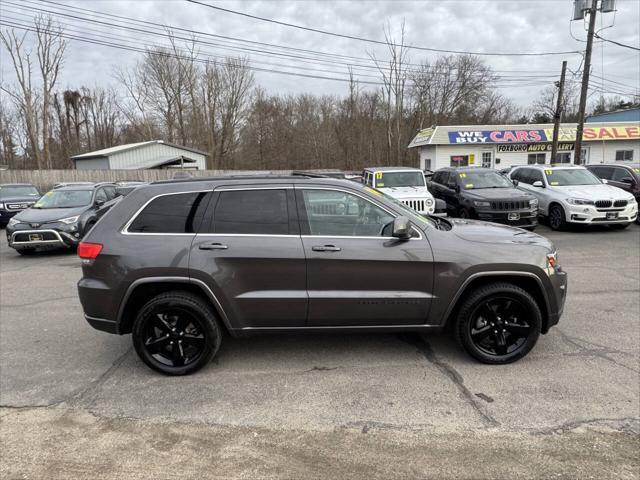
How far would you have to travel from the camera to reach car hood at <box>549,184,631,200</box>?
431 inches

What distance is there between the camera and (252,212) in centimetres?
374

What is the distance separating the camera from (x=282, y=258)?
3.59 meters

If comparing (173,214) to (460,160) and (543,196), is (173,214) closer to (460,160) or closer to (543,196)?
(543,196)

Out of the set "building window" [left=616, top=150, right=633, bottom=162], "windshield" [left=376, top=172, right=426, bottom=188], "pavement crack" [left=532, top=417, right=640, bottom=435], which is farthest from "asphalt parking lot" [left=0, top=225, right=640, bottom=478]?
"building window" [left=616, top=150, right=633, bottom=162]

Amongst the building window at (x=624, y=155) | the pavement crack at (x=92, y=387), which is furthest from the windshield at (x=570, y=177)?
the building window at (x=624, y=155)

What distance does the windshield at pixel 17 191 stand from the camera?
16094mm

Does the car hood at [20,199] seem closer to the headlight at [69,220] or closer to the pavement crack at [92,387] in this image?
the headlight at [69,220]

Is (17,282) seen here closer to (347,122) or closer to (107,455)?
(107,455)

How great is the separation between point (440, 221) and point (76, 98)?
57568mm

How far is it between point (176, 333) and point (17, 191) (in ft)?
54.8

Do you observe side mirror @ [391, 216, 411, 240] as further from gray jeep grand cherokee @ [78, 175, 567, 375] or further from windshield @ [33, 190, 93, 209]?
windshield @ [33, 190, 93, 209]

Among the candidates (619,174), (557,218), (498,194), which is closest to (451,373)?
(498,194)

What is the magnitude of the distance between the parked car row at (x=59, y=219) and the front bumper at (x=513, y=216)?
912cm

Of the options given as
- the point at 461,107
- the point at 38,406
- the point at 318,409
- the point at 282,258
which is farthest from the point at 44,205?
the point at 461,107
